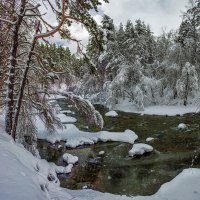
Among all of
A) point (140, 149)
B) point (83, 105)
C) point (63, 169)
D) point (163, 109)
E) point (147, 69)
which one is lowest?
point (63, 169)

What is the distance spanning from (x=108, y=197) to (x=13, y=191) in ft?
A: 20.5

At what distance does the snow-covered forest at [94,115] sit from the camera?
753 cm

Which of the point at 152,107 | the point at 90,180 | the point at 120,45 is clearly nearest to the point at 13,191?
the point at 90,180

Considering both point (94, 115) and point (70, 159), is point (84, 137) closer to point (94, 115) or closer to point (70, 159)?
point (70, 159)

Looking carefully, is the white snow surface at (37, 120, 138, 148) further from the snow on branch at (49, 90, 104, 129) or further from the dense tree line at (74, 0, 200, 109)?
the dense tree line at (74, 0, 200, 109)

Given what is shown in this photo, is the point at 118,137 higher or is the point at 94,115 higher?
the point at 94,115

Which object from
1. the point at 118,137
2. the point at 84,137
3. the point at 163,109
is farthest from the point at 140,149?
the point at 163,109

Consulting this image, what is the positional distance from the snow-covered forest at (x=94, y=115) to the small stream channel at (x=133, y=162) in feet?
0.14

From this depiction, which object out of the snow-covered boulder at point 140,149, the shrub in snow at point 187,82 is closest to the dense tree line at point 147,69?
the shrub in snow at point 187,82

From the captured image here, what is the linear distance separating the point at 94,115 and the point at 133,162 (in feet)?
17.6

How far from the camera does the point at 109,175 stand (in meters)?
12.3

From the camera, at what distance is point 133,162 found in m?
13.9

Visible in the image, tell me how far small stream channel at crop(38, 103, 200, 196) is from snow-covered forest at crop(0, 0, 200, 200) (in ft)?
0.14

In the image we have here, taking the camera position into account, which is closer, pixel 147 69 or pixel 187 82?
pixel 187 82
